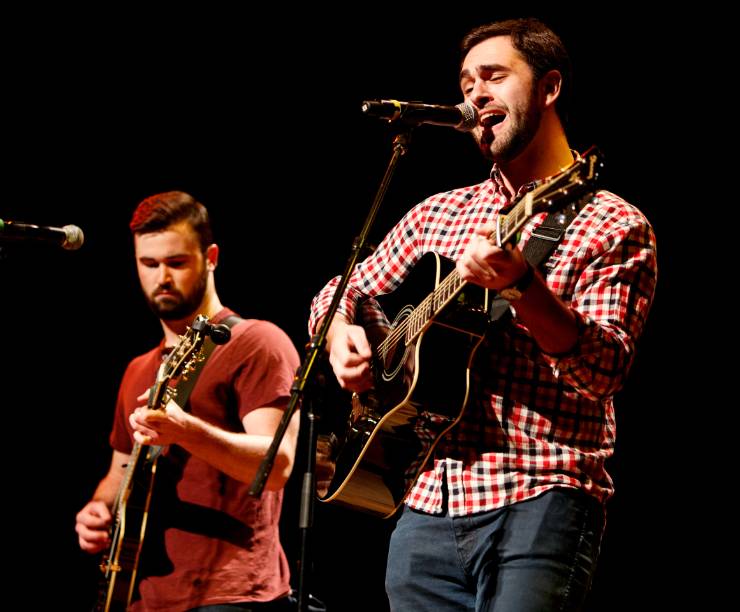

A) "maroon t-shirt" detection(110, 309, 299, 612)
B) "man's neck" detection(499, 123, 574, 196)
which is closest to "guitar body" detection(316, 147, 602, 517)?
"man's neck" detection(499, 123, 574, 196)

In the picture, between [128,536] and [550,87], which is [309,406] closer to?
[550,87]

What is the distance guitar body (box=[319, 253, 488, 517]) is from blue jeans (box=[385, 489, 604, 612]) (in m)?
0.18

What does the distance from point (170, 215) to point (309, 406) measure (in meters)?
2.21

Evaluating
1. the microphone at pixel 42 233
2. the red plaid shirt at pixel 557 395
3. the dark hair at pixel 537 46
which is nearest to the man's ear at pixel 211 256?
the microphone at pixel 42 233

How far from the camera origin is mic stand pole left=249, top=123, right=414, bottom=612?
5.98 feet

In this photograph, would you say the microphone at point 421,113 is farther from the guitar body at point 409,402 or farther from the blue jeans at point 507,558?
the blue jeans at point 507,558

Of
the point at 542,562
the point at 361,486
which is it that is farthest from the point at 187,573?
the point at 542,562

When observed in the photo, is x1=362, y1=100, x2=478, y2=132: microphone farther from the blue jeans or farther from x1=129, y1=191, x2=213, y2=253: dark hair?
x1=129, y1=191, x2=213, y2=253: dark hair

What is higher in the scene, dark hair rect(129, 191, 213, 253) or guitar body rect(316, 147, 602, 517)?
dark hair rect(129, 191, 213, 253)

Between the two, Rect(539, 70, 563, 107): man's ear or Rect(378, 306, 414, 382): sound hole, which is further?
Rect(539, 70, 563, 107): man's ear

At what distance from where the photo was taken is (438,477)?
215cm

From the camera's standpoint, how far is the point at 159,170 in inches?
203

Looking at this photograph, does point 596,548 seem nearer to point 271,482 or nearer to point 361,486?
point 361,486

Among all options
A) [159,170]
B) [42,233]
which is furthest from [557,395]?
[159,170]
